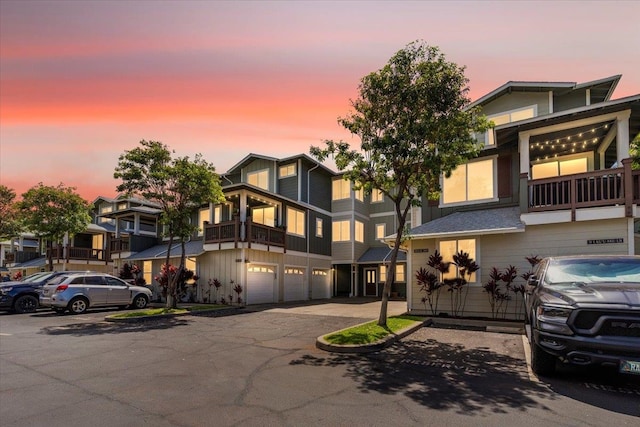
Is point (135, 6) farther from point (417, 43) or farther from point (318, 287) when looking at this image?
point (318, 287)

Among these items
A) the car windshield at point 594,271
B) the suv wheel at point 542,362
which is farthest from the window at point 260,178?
the suv wheel at point 542,362

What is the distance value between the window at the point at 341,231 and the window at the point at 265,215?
6.17m

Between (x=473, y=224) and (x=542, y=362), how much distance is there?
7807 millimetres

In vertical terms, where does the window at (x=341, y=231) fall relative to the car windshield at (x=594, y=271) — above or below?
above

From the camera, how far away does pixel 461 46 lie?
11.1m

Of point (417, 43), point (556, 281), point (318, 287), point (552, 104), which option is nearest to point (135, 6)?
point (417, 43)

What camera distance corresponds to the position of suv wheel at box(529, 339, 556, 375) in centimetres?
643

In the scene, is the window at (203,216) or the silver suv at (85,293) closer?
the silver suv at (85,293)

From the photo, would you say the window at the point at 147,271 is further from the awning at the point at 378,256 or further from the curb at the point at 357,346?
the curb at the point at 357,346

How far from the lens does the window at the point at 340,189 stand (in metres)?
29.5

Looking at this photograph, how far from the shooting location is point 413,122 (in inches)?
437

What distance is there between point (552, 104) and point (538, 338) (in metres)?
13.8

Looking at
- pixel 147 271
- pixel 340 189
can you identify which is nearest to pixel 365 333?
pixel 340 189

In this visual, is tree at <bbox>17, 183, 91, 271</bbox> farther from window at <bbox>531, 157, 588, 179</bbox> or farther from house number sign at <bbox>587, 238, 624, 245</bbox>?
house number sign at <bbox>587, 238, 624, 245</bbox>
